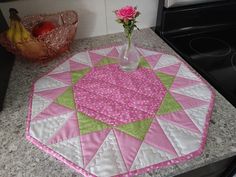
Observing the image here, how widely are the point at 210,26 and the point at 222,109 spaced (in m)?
0.62

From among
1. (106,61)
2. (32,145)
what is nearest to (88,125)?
(32,145)

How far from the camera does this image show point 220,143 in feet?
2.04

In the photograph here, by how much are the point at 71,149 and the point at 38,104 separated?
0.23 metres

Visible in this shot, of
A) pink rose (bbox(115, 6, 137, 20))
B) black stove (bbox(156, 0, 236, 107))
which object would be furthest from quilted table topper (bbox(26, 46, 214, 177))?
pink rose (bbox(115, 6, 137, 20))

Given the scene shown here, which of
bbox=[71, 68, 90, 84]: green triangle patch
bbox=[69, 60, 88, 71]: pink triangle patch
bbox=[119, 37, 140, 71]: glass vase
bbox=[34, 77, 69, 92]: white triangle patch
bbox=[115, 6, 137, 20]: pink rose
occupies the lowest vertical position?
bbox=[34, 77, 69, 92]: white triangle patch

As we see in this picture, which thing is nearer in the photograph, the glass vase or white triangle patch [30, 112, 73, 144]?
white triangle patch [30, 112, 73, 144]

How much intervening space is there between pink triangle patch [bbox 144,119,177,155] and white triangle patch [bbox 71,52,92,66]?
0.43 m

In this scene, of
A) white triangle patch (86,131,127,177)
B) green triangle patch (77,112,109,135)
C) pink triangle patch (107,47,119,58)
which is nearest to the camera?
white triangle patch (86,131,127,177)

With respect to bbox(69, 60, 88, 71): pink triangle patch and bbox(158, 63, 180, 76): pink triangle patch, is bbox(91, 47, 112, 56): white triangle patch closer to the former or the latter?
bbox(69, 60, 88, 71): pink triangle patch

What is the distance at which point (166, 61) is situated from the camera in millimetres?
954

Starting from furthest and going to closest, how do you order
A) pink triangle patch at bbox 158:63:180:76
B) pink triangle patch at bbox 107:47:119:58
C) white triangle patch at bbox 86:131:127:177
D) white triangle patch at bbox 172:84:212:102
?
pink triangle patch at bbox 107:47:119:58 → pink triangle patch at bbox 158:63:180:76 → white triangle patch at bbox 172:84:212:102 → white triangle patch at bbox 86:131:127:177

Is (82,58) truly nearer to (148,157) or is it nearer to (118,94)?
(118,94)

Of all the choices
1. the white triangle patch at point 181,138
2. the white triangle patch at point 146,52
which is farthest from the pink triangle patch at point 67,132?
the white triangle patch at point 146,52

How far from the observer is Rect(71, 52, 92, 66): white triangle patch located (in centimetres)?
96
